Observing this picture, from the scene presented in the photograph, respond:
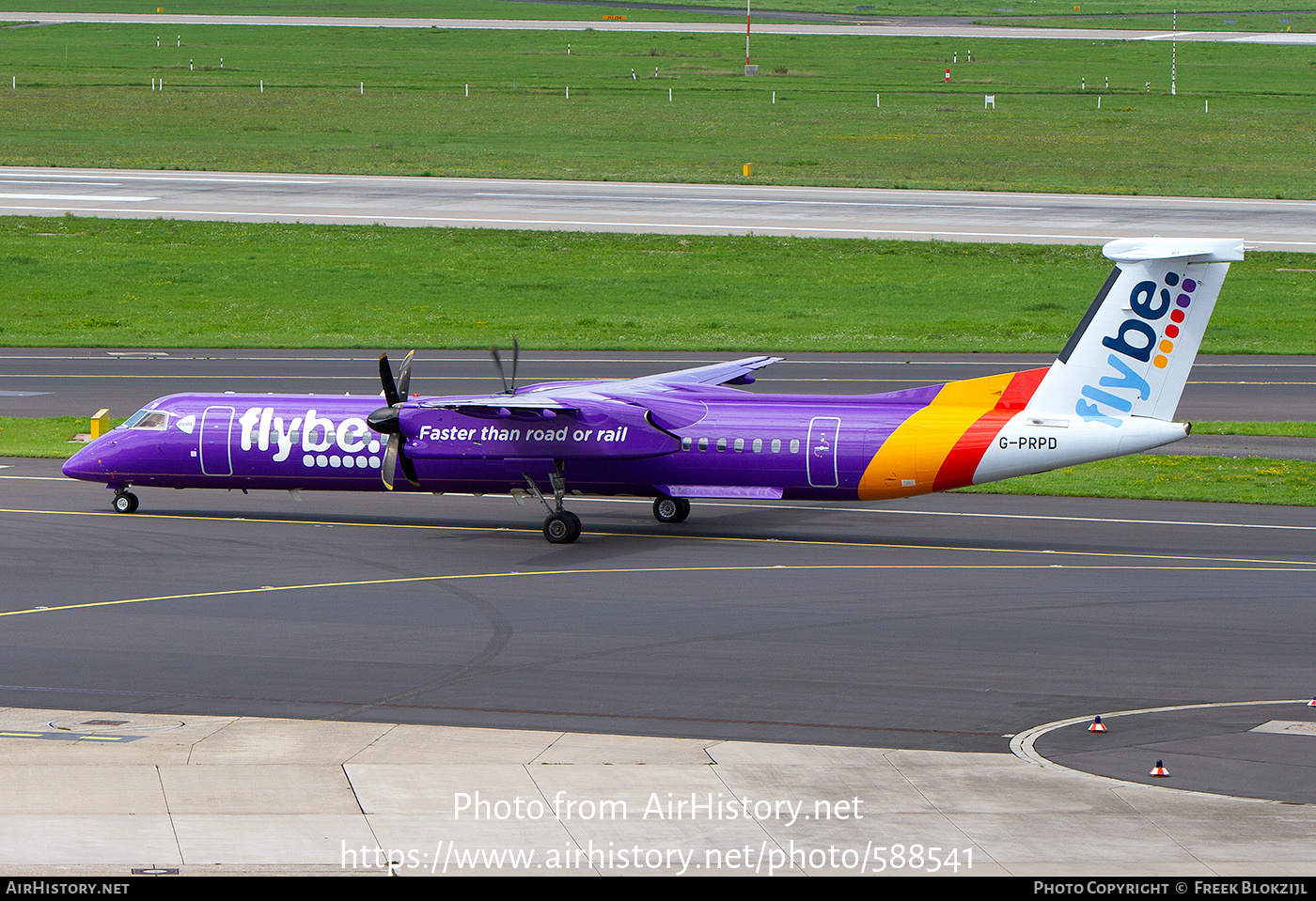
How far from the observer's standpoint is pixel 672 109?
110 meters

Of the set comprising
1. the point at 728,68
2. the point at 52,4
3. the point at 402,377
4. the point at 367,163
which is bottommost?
the point at 402,377

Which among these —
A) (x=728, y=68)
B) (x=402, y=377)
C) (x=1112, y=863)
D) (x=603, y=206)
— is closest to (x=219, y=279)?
(x=603, y=206)

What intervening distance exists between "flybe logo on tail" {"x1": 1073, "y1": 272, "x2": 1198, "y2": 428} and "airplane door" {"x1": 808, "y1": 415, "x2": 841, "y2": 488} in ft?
16.7

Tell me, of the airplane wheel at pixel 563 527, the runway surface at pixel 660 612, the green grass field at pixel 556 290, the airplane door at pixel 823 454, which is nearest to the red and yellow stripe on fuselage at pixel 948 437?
the airplane door at pixel 823 454

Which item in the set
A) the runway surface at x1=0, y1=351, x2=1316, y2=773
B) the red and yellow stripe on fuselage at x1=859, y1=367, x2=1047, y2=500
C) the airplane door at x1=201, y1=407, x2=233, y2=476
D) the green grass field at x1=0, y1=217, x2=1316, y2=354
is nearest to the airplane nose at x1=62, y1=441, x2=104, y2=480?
the runway surface at x1=0, y1=351, x2=1316, y2=773

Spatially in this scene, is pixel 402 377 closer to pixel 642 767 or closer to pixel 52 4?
pixel 642 767

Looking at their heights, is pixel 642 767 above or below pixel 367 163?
below

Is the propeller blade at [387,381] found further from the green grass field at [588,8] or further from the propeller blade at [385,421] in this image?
the green grass field at [588,8]

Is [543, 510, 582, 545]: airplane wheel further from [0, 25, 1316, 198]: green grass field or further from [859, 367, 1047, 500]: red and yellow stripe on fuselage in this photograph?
[0, 25, 1316, 198]: green grass field

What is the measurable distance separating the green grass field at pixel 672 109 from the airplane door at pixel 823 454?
56599mm

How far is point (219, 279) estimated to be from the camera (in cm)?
6838

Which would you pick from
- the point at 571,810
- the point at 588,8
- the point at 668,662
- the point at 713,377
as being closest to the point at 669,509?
the point at 713,377

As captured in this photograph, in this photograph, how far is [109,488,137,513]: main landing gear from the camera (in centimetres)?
3541

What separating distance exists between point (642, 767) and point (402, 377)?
15986 millimetres
